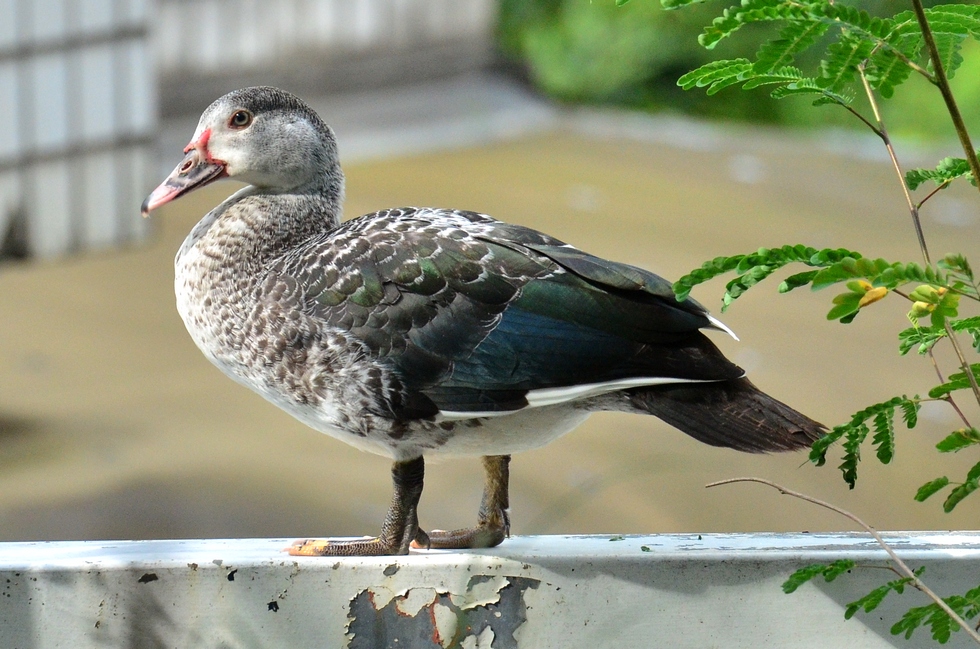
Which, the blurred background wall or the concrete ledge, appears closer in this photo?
the concrete ledge

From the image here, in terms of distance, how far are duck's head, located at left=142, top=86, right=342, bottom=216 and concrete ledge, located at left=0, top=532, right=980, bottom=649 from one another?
62 cm

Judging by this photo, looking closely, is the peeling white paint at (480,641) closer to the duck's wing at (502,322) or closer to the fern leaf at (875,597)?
the duck's wing at (502,322)

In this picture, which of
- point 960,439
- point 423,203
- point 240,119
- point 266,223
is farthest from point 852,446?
point 423,203

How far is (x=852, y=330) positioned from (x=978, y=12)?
4125 millimetres

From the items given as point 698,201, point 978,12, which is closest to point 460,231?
point 978,12

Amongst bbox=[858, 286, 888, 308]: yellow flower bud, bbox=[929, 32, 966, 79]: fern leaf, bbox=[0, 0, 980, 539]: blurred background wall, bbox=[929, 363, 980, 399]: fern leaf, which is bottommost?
bbox=[0, 0, 980, 539]: blurred background wall

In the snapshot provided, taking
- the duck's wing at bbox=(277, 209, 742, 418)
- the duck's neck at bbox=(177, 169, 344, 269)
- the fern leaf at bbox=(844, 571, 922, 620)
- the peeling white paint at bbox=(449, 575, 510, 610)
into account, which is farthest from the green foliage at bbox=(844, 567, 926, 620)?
the duck's neck at bbox=(177, 169, 344, 269)

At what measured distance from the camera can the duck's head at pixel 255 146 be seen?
2072mm

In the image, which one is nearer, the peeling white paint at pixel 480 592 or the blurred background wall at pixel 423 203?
the peeling white paint at pixel 480 592

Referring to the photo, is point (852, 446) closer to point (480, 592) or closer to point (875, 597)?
point (875, 597)

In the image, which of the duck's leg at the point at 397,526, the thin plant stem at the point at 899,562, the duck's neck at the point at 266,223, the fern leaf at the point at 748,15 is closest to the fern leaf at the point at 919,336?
the thin plant stem at the point at 899,562

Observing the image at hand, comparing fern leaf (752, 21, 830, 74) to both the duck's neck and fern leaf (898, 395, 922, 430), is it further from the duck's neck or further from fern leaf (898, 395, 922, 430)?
the duck's neck

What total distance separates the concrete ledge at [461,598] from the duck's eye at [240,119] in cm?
70

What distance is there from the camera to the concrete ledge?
1.83 metres
